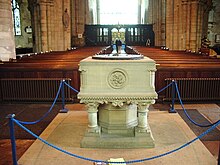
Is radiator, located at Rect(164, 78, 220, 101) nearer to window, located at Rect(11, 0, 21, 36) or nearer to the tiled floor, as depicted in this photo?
the tiled floor

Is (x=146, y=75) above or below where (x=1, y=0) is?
below

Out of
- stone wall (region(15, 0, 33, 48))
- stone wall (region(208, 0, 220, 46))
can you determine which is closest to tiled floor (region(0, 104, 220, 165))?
stone wall (region(15, 0, 33, 48))

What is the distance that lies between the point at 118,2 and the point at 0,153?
147ft

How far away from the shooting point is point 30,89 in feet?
26.2

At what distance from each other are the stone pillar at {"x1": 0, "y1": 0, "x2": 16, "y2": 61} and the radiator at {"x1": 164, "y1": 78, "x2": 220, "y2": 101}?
6074 mm

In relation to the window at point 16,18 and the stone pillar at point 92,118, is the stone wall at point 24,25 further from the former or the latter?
the stone pillar at point 92,118

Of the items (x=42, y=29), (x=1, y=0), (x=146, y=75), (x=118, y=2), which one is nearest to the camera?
(x=146, y=75)

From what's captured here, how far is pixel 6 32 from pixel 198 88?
7.15 meters

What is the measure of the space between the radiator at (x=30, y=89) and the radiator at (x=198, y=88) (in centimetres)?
354

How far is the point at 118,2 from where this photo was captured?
151 feet

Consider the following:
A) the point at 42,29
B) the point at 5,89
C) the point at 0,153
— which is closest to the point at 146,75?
the point at 0,153

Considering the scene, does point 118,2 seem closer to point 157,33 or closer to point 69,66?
point 157,33

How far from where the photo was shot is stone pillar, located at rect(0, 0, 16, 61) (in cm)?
920

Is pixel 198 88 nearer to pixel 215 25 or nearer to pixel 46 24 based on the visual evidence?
pixel 46 24
